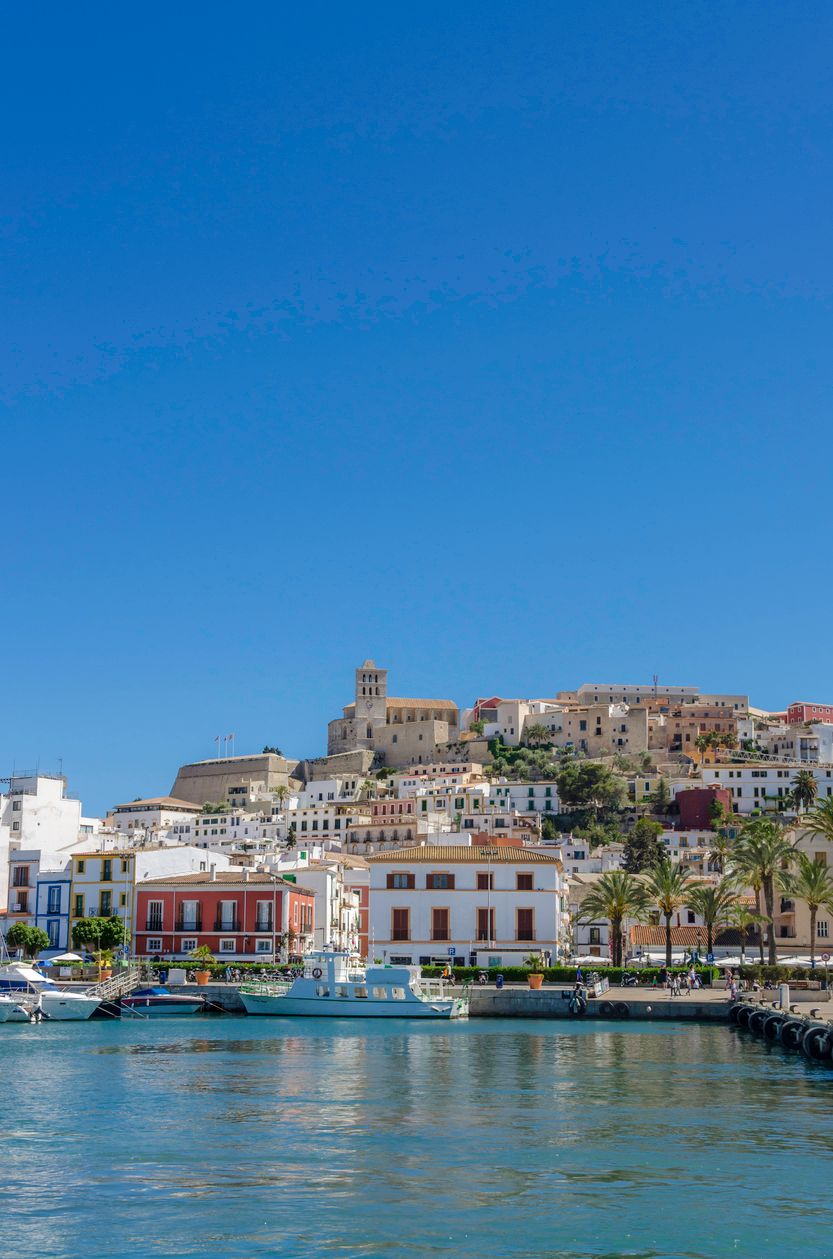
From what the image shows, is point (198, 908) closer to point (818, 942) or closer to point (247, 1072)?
point (818, 942)

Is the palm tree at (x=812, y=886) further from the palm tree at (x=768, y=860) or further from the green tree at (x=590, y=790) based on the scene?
the green tree at (x=590, y=790)

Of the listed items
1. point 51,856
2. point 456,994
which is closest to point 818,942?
point 456,994

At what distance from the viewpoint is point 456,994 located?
69.6m

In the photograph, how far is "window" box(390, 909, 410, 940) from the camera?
260 feet

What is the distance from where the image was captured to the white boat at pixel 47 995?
6488 centimetres

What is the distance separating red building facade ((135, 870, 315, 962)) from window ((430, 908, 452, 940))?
31.7ft

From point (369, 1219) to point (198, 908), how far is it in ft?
205

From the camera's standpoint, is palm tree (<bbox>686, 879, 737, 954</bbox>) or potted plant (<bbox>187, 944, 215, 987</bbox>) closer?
potted plant (<bbox>187, 944, 215, 987</bbox>)

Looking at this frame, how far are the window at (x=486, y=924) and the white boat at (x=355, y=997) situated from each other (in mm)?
10606

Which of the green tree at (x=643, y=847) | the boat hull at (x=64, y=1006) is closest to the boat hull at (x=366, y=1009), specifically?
the boat hull at (x=64, y=1006)

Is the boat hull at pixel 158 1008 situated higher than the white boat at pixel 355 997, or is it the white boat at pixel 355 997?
the white boat at pixel 355 997

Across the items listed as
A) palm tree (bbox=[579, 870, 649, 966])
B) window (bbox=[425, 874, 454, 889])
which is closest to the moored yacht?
window (bbox=[425, 874, 454, 889])

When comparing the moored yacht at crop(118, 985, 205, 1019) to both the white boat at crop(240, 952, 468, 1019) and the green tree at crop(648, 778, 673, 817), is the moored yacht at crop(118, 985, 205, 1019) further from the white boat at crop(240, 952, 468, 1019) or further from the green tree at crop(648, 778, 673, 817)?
the green tree at crop(648, 778, 673, 817)

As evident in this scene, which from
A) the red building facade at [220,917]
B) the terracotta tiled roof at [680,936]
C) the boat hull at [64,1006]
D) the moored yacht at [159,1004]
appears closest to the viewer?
the boat hull at [64,1006]
